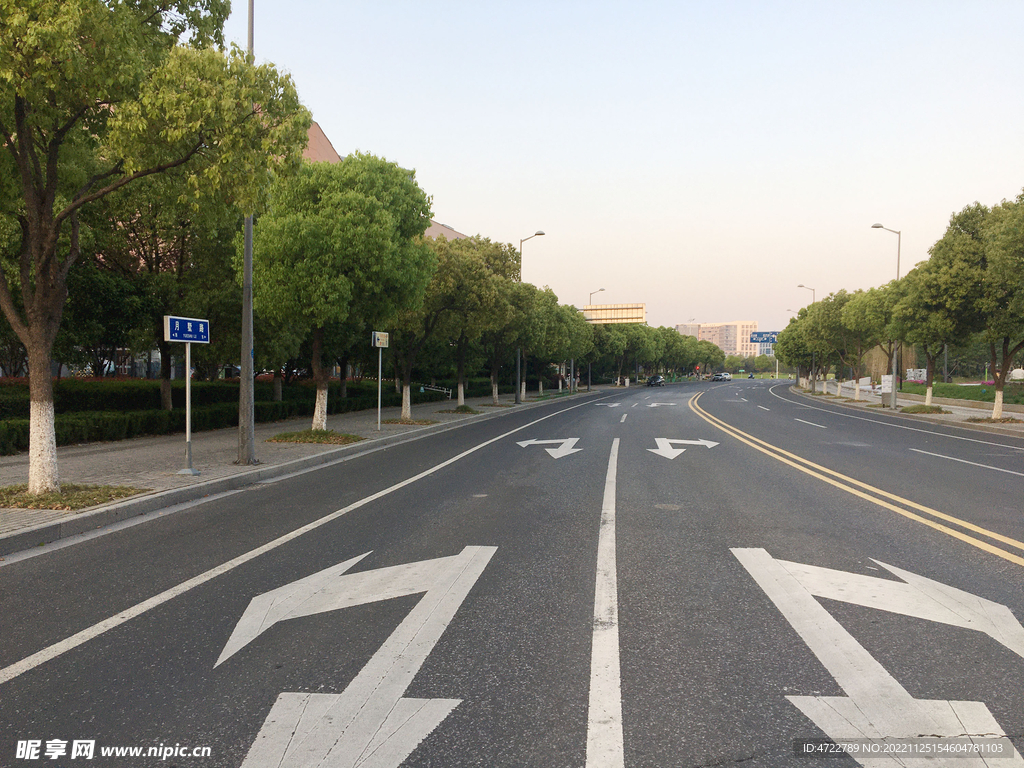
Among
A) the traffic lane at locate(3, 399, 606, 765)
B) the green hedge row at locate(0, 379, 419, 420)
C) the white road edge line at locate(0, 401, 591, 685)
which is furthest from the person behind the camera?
the green hedge row at locate(0, 379, 419, 420)

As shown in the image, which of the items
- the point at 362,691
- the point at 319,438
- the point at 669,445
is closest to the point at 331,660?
the point at 362,691

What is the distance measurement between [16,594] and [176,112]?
569 cm

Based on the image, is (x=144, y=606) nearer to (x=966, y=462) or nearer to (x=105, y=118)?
(x=105, y=118)

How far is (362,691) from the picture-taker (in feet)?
11.0

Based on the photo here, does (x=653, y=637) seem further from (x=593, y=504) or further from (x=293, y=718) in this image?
(x=593, y=504)

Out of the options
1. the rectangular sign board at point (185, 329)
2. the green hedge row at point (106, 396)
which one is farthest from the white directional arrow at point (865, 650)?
the green hedge row at point (106, 396)

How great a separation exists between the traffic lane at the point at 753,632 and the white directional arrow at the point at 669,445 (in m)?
5.31

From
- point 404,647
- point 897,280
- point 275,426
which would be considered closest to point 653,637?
point 404,647

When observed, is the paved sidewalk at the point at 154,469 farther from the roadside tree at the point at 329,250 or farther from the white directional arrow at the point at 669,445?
the white directional arrow at the point at 669,445

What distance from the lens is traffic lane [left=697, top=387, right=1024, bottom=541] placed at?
27.1ft

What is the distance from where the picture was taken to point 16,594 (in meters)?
5.02

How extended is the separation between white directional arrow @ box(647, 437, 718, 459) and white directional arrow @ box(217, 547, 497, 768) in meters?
8.89

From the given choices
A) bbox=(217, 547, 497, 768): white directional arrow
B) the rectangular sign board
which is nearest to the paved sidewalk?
the rectangular sign board

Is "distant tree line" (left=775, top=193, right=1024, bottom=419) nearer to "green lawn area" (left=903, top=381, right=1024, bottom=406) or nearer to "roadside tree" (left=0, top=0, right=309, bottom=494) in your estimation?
"green lawn area" (left=903, top=381, right=1024, bottom=406)
